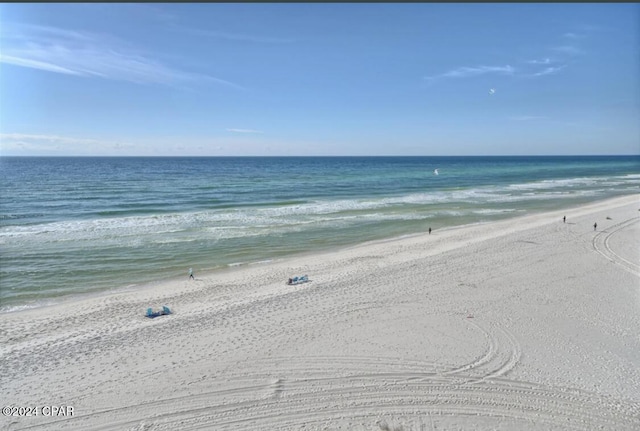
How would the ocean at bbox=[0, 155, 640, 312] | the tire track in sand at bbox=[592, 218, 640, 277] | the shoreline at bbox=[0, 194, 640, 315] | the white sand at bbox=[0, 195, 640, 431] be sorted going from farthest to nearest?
the tire track in sand at bbox=[592, 218, 640, 277], the ocean at bbox=[0, 155, 640, 312], the shoreline at bbox=[0, 194, 640, 315], the white sand at bbox=[0, 195, 640, 431]

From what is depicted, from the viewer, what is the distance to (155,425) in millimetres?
7859

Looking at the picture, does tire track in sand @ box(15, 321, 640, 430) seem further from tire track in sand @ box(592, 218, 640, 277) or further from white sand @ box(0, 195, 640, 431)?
tire track in sand @ box(592, 218, 640, 277)

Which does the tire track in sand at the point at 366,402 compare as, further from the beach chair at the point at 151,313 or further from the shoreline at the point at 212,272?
the shoreline at the point at 212,272

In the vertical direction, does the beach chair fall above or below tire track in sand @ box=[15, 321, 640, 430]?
above

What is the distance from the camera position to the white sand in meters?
8.16

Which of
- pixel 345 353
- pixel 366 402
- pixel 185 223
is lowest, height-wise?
pixel 366 402

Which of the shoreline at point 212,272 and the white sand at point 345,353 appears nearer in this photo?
the white sand at point 345,353

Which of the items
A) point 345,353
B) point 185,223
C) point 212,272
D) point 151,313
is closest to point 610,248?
point 345,353

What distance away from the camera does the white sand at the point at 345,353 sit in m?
8.16

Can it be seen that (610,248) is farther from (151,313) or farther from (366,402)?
(151,313)

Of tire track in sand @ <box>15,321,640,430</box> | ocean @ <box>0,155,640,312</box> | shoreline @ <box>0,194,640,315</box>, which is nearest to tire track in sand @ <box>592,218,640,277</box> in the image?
shoreline @ <box>0,194,640,315</box>

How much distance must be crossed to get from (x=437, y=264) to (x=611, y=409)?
1055cm

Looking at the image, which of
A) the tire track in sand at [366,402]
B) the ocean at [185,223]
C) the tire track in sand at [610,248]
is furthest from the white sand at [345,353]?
the ocean at [185,223]

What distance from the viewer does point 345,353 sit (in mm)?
10414
